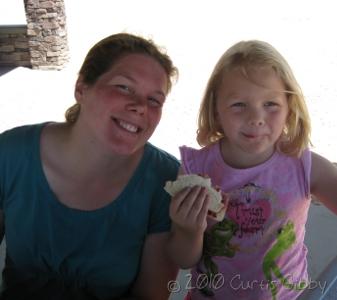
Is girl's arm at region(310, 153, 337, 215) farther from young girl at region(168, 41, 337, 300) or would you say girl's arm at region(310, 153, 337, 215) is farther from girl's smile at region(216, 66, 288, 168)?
girl's smile at region(216, 66, 288, 168)

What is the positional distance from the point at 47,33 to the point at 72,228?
714 centimetres

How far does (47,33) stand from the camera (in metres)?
7.92

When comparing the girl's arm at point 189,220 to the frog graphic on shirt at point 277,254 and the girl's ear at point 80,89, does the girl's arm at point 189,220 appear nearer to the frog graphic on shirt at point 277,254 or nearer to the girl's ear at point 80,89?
the frog graphic on shirt at point 277,254

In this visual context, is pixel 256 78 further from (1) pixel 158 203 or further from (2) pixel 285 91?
(1) pixel 158 203

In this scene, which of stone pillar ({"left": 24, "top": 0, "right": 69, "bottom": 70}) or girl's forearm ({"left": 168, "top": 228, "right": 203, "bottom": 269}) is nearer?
girl's forearm ({"left": 168, "top": 228, "right": 203, "bottom": 269})

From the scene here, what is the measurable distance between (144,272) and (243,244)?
1.13ft

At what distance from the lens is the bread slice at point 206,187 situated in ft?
4.35

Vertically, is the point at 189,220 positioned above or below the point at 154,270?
above

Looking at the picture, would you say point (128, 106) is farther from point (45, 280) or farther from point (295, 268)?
point (295, 268)

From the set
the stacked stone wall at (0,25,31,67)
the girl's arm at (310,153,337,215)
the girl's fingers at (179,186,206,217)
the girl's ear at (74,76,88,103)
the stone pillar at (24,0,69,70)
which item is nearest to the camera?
the girl's fingers at (179,186,206,217)

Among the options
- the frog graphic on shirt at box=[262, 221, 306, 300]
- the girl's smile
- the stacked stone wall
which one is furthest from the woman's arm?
the stacked stone wall

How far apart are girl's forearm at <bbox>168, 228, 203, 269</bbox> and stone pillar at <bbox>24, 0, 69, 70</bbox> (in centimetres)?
712

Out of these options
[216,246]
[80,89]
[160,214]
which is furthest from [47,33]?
[216,246]

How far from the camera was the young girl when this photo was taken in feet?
4.58
